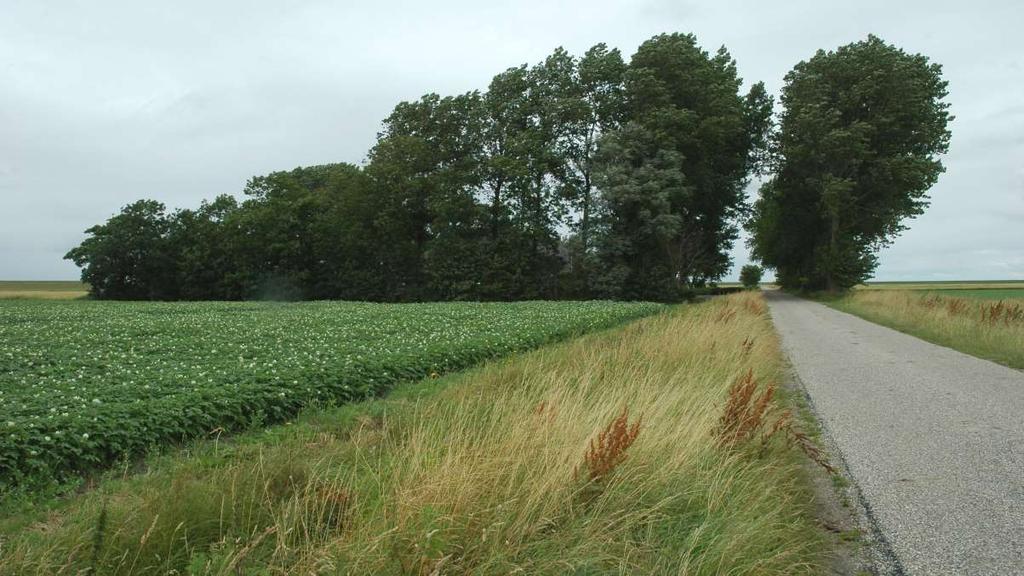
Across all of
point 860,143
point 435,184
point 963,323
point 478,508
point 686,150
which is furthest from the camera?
point 435,184

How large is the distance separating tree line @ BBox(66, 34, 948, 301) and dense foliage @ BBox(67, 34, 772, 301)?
139 millimetres

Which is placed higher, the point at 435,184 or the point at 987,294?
the point at 435,184

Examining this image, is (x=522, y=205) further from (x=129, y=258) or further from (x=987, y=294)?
(x=987, y=294)

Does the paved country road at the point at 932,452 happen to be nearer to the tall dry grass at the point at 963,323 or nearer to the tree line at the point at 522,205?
the tall dry grass at the point at 963,323

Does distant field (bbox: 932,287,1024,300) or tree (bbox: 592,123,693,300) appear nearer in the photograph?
tree (bbox: 592,123,693,300)

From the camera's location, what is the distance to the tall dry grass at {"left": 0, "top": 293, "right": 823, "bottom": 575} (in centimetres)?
295

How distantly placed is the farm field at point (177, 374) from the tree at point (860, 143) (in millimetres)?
35046

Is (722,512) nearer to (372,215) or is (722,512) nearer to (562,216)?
(562,216)

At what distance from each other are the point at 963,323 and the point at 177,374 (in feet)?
63.6

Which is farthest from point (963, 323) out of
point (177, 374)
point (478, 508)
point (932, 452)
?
point (177, 374)

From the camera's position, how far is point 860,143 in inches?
1645

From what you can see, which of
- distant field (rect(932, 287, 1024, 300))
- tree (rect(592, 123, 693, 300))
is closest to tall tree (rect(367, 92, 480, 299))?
tree (rect(592, 123, 693, 300))

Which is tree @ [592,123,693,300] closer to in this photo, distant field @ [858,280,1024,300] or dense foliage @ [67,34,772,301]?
dense foliage @ [67,34,772,301]

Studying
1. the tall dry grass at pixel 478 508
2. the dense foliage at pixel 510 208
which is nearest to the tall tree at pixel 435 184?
the dense foliage at pixel 510 208
